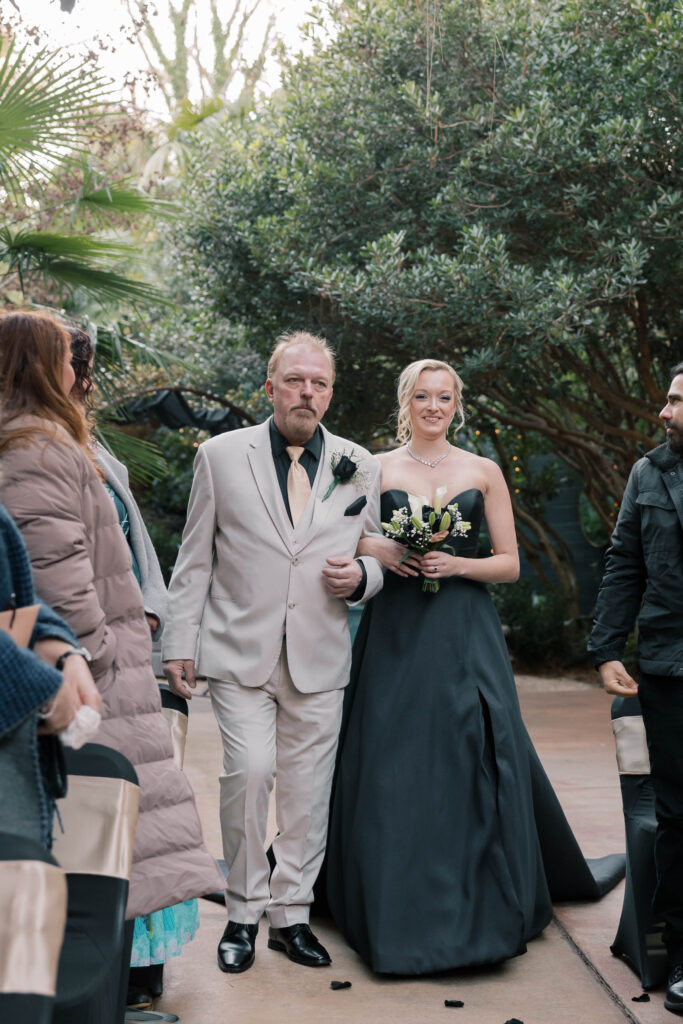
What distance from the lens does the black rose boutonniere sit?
4137mm

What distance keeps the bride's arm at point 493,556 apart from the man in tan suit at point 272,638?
225mm

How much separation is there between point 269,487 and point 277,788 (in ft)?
3.64

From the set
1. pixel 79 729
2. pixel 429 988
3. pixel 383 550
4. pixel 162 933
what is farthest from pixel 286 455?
pixel 79 729

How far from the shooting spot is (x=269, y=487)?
160 inches

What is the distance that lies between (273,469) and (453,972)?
189cm

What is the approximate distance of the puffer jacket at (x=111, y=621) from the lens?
263 cm

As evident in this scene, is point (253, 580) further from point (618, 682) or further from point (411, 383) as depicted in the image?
Answer: point (618, 682)

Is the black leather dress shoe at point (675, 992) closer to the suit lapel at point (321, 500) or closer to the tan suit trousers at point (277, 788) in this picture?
the tan suit trousers at point (277, 788)

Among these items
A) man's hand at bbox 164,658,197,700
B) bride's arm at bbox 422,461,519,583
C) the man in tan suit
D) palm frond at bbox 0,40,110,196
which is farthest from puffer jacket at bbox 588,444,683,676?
palm frond at bbox 0,40,110,196

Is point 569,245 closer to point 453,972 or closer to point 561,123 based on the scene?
point 561,123

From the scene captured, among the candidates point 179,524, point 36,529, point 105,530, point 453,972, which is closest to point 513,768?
point 453,972

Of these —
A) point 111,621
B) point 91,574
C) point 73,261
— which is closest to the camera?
point 91,574

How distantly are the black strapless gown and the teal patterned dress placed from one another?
678 millimetres

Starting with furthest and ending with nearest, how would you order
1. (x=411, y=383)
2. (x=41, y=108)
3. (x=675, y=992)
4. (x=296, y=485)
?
(x=41, y=108) → (x=411, y=383) → (x=296, y=485) → (x=675, y=992)
